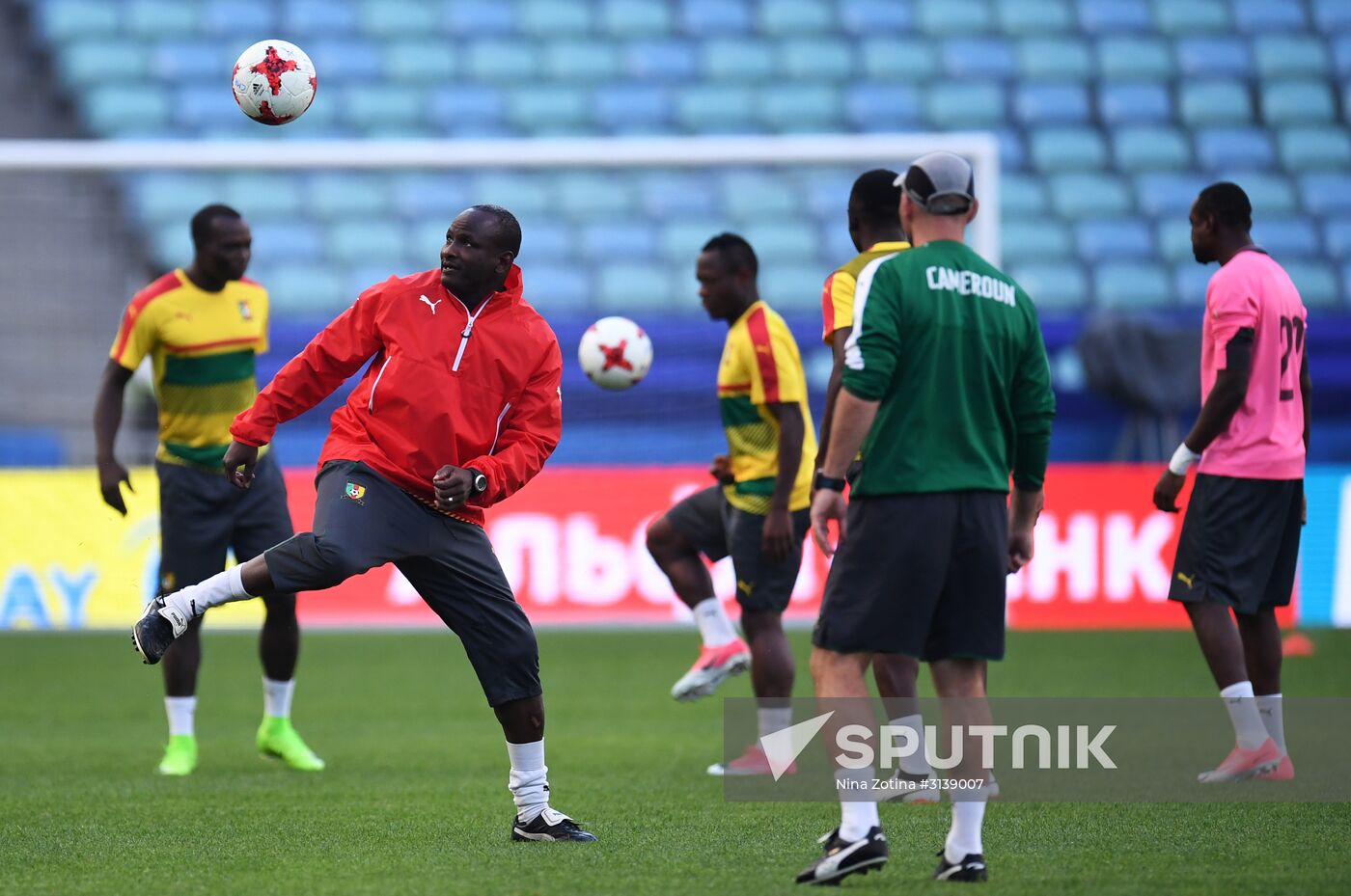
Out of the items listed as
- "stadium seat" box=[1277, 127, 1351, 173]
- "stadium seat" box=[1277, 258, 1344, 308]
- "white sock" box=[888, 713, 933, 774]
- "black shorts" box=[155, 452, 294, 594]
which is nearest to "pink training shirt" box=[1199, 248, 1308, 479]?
"white sock" box=[888, 713, 933, 774]

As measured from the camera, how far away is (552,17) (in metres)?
21.6

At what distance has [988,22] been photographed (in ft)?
71.8

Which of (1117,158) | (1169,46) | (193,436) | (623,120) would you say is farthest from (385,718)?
(1169,46)

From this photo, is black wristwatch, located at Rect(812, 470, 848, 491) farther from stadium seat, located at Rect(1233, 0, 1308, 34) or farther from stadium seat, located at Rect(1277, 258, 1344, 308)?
stadium seat, located at Rect(1233, 0, 1308, 34)

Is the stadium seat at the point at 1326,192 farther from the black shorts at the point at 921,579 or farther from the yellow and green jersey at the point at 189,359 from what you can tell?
the black shorts at the point at 921,579

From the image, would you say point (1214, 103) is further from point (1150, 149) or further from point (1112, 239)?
point (1112, 239)

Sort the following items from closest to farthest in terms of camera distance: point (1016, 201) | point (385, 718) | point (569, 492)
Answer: point (385, 718) → point (569, 492) → point (1016, 201)

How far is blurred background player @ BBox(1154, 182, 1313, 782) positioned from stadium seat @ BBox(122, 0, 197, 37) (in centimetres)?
1647

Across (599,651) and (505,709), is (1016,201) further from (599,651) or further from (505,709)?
(505,709)

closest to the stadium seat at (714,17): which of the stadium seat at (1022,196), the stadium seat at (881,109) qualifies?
the stadium seat at (881,109)

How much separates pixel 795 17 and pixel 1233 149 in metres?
5.53

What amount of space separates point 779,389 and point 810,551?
6.05m

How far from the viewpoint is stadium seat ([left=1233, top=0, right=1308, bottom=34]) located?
875 inches

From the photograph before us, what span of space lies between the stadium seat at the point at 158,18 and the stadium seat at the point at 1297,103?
1304cm
